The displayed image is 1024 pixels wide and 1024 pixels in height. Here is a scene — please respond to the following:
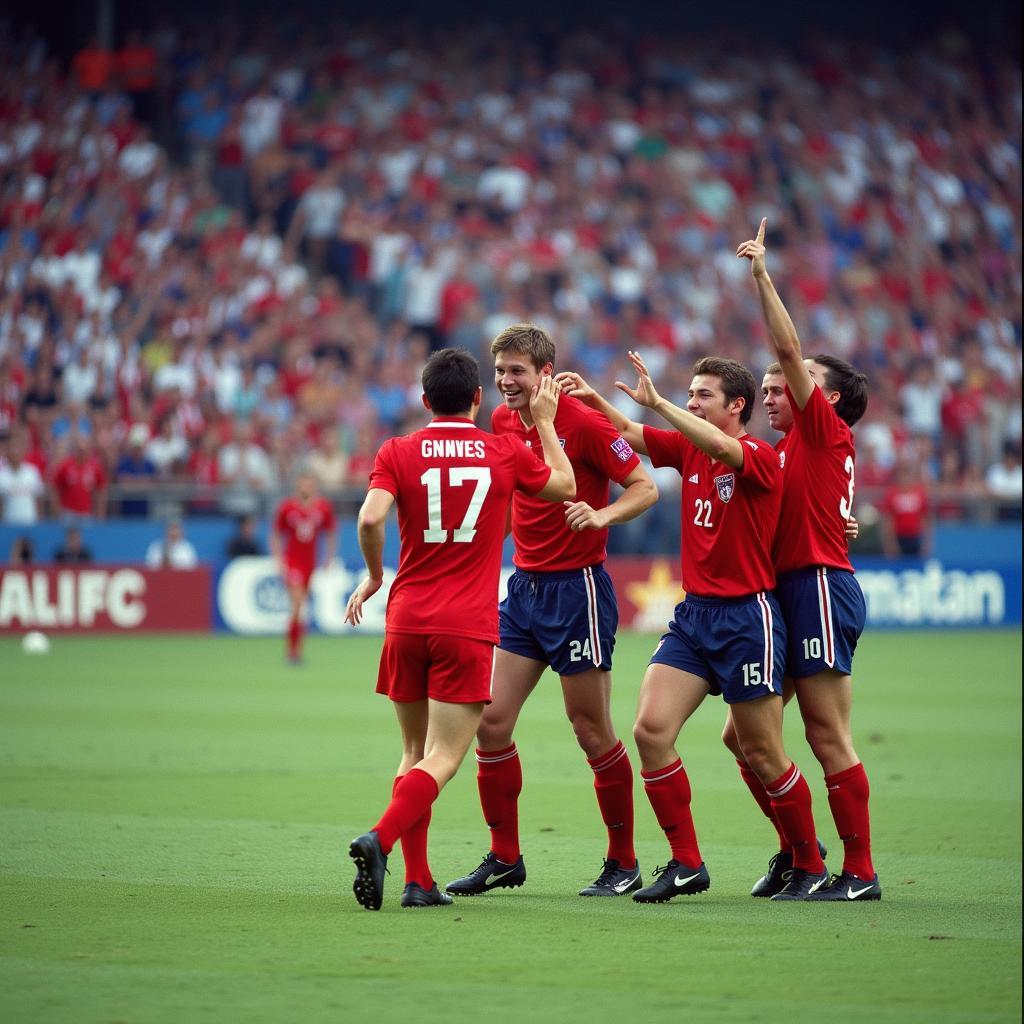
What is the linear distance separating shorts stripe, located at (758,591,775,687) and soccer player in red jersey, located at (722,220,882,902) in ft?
0.66

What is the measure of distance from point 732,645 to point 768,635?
0.15 metres

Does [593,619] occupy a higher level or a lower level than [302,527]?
lower

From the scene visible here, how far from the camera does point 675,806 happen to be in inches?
272

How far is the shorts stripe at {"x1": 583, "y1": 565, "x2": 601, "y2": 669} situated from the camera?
7.12m

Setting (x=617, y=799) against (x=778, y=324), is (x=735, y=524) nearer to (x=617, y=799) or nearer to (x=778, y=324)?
(x=778, y=324)

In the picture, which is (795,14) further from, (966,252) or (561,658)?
(561,658)

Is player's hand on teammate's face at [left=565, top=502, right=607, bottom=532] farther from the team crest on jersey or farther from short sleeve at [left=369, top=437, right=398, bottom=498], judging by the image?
short sleeve at [left=369, top=437, right=398, bottom=498]

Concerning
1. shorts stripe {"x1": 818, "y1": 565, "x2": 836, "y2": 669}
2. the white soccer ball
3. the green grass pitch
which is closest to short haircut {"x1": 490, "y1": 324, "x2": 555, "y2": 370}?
shorts stripe {"x1": 818, "y1": 565, "x2": 836, "y2": 669}

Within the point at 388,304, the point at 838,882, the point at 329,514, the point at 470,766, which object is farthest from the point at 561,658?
the point at 388,304

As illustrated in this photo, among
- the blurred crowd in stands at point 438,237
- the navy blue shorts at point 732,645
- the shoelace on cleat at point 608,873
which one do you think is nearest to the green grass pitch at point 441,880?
the shoelace on cleat at point 608,873

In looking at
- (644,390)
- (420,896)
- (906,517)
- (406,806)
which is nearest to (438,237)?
(906,517)

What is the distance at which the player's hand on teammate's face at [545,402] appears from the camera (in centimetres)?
683

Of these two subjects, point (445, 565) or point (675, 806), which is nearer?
point (445, 565)

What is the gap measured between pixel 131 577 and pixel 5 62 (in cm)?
1022
